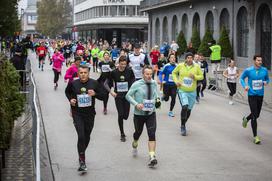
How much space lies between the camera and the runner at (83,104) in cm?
925

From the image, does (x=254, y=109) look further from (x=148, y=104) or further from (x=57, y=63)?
(x=57, y=63)

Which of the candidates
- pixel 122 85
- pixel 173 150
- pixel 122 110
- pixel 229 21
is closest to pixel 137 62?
pixel 122 85

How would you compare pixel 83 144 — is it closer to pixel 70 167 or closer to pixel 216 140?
pixel 70 167

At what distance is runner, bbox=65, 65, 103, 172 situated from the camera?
925 centimetres

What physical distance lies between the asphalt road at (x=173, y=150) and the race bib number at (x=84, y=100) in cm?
108

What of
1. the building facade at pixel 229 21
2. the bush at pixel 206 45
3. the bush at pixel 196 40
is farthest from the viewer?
the bush at pixel 196 40

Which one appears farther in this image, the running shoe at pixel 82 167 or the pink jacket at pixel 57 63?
the pink jacket at pixel 57 63

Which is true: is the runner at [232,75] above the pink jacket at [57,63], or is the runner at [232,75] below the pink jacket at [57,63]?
below

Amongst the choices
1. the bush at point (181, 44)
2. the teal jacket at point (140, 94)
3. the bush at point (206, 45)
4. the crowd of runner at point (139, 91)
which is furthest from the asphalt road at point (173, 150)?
the bush at point (181, 44)

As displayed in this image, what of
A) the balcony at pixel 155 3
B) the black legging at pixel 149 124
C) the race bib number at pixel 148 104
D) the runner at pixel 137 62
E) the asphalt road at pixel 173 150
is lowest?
the asphalt road at pixel 173 150

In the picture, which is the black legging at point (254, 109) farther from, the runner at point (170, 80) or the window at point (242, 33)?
the window at point (242, 33)

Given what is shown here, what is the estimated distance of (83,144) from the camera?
30.4 feet

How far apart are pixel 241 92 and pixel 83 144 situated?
14.5 metres

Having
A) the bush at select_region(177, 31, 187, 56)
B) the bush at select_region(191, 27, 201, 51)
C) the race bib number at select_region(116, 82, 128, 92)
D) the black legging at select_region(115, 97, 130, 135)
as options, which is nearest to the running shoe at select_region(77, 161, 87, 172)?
the black legging at select_region(115, 97, 130, 135)
